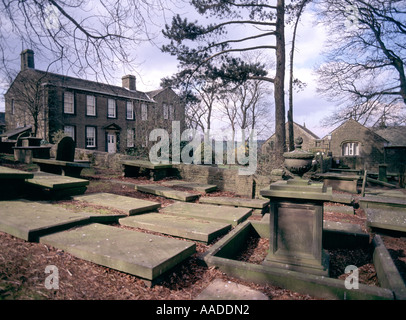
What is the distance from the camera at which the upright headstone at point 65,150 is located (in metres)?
8.22

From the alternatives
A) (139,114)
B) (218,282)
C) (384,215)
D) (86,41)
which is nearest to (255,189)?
(384,215)

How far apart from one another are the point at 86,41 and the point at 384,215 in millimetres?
7304

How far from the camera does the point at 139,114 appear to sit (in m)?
15.0

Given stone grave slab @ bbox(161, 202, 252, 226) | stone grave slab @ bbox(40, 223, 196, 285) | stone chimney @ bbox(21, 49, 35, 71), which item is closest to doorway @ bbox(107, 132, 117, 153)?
stone chimney @ bbox(21, 49, 35, 71)

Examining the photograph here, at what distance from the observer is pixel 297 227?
3527mm

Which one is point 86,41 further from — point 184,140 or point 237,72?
point 184,140

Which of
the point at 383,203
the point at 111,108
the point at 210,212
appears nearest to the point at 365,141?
the point at 383,203

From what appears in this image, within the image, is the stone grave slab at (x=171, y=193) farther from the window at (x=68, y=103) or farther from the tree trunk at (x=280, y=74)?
the window at (x=68, y=103)

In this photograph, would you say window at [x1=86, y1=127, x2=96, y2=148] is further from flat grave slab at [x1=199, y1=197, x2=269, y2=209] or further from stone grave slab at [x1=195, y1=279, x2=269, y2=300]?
stone grave slab at [x1=195, y1=279, x2=269, y2=300]

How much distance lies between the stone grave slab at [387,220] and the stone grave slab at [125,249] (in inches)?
161

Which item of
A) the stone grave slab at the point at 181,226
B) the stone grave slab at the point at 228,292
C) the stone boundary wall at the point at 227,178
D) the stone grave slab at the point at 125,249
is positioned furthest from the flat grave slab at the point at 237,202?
the stone grave slab at the point at 228,292

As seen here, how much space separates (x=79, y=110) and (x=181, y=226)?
80.1 feet

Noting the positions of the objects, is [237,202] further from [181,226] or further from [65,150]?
[65,150]

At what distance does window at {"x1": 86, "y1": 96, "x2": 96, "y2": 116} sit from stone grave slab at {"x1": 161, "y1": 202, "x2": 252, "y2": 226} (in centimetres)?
2351
